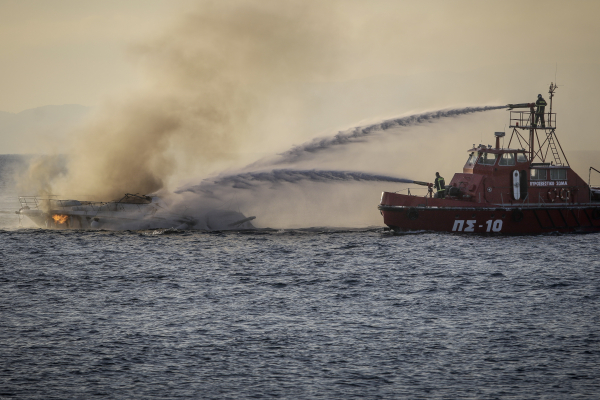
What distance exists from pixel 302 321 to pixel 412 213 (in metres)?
19.8

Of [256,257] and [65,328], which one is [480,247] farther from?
[65,328]

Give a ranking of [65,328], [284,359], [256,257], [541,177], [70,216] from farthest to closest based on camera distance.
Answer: [70,216], [541,177], [256,257], [65,328], [284,359]

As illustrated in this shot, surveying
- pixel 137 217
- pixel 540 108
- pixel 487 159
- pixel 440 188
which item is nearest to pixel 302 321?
pixel 440 188

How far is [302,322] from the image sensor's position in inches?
846

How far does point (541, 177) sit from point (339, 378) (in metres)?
31.4

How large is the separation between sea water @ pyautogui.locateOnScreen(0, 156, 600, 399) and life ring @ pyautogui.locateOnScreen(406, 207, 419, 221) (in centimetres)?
235

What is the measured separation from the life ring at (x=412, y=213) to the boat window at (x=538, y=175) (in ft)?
31.5

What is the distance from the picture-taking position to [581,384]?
15859mm

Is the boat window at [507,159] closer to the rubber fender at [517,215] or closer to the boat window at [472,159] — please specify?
the boat window at [472,159]

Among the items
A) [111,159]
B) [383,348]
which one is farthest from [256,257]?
[111,159]

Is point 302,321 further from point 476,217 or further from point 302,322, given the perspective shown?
point 476,217

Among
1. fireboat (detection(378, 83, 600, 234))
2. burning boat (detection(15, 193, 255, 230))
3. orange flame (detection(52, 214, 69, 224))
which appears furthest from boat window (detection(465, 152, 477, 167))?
orange flame (detection(52, 214, 69, 224))

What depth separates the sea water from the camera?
16.1 m

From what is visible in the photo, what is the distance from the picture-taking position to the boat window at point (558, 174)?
4244cm
